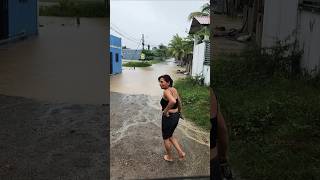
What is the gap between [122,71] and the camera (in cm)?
194

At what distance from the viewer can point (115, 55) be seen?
1.96 m

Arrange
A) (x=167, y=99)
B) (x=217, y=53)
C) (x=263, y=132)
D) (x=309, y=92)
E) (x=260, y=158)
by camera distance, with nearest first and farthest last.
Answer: (x=167, y=99) < (x=217, y=53) < (x=309, y=92) < (x=263, y=132) < (x=260, y=158)

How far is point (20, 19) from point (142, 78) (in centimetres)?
54

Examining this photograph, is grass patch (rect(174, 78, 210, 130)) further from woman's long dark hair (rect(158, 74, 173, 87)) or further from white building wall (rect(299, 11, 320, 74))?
white building wall (rect(299, 11, 320, 74))

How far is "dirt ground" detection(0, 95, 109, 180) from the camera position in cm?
223

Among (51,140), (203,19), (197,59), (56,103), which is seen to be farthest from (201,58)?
(51,140)

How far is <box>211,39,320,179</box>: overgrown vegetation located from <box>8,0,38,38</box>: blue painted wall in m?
0.71

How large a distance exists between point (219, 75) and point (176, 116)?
1.04 ft

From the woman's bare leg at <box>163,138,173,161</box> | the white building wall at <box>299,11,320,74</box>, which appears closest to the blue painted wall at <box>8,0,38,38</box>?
the woman's bare leg at <box>163,138,173,161</box>

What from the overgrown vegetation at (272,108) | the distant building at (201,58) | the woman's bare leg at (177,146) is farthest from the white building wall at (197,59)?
the woman's bare leg at (177,146)

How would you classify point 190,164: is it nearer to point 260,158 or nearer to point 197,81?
point 197,81

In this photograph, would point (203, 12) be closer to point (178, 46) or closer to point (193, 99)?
point (178, 46)

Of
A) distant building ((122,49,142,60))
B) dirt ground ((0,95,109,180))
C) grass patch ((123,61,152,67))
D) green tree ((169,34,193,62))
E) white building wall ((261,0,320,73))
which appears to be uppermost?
white building wall ((261,0,320,73))

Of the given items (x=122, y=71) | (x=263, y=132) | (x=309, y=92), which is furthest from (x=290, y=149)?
(x=122, y=71)
